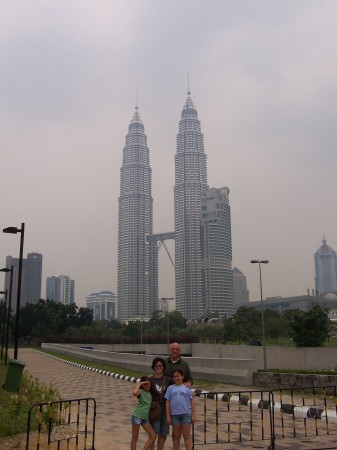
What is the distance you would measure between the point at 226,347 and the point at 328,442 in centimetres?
2931

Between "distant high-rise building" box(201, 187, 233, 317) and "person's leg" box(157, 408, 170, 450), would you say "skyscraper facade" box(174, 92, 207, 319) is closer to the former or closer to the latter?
"distant high-rise building" box(201, 187, 233, 317)

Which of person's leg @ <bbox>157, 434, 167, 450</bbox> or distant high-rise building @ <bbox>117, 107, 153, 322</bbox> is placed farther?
distant high-rise building @ <bbox>117, 107, 153, 322</bbox>

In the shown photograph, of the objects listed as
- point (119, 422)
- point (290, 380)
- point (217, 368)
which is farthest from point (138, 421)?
point (217, 368)

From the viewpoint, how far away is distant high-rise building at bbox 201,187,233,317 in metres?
133

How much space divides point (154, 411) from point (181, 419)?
1.24 feet

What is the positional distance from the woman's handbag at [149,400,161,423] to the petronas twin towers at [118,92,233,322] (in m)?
126

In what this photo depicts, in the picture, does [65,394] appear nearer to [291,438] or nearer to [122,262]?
[291,438]

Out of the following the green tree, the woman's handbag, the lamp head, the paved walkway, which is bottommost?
the paved walkway

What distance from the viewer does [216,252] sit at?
13712 centimetres

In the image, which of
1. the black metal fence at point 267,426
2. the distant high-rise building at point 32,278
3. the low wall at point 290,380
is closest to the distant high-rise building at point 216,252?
the distant high-rise building at point 32,278

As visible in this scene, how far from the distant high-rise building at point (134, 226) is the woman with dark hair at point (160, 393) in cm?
12679

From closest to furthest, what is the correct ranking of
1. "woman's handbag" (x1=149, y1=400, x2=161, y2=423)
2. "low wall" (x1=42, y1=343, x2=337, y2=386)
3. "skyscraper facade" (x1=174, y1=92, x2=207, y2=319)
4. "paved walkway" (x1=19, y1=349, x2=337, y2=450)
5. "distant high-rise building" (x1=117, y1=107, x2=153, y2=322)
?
"woman's handbag" (x1=149, y1=400, x2=161, y2=423) < "paved walkway" (x1=19, y1=349, x2=337, y2=450) < "low wall" (x1=42, y1=343, x2=337, y2=386) < "skyscraper facade" (x1=174, y1=92, x2=207, y2=319) < "distant high-rise building" (x1=117, y1=107, x2=153, y2=322)

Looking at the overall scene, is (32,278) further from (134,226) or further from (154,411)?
(154,411)

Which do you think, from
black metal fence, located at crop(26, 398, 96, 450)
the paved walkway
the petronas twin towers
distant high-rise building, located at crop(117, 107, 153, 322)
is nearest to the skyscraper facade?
the petronas twin towers
